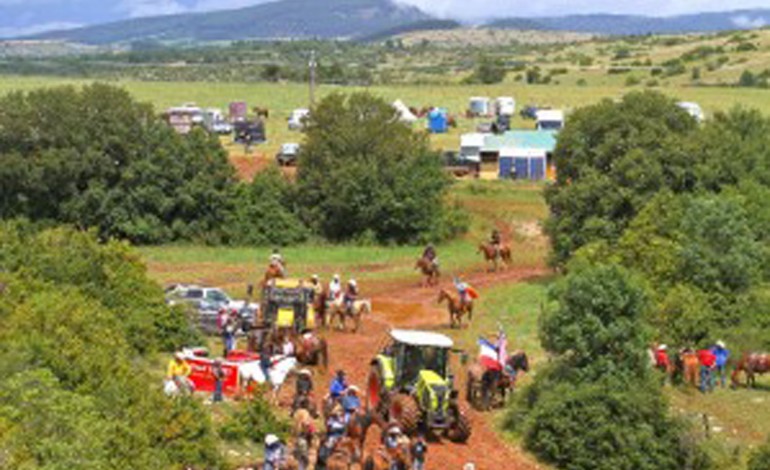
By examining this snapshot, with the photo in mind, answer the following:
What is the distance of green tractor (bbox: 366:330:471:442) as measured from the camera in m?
25.3

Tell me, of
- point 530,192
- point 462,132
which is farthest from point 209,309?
point 462,132

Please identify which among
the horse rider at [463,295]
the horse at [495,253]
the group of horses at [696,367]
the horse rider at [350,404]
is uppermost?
the horse rider at [350,404]

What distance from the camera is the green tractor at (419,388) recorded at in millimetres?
25312

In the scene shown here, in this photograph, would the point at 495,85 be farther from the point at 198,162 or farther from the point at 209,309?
the point at 209,309

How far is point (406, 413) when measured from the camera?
82.6ft

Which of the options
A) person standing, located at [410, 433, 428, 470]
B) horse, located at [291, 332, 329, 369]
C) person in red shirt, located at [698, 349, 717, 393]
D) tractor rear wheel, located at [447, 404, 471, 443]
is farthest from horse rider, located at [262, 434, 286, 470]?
person in red shirt, located at [698, 349, 717, 393]

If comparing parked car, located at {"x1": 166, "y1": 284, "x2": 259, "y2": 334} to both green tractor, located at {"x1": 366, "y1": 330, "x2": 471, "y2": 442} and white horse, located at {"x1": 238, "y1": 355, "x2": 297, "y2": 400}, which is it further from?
green tractor, located at {"x1": 366, "y1": 330, "x2": 471, "y2": 442}

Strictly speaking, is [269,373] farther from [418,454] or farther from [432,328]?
[432,328]

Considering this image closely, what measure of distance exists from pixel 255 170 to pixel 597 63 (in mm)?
104623

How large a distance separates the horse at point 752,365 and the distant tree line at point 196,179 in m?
25.1

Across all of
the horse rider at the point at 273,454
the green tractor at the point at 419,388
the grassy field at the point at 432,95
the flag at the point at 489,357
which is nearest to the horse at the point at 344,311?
the flag at the point at 489,357

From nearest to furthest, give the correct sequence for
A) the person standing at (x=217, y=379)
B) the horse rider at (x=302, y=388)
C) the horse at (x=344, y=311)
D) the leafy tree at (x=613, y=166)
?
the horse rider at (x=302, y=388) < the person standing at (x=217, y=379) < the horse at (x=344, y=311) < the leafy tree at (x=613, y=166)

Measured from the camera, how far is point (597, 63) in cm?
16288

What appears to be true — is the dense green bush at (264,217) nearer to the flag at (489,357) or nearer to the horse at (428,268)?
the horse at (428,268)
